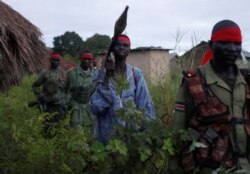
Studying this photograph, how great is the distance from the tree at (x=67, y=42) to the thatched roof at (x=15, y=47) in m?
40.5

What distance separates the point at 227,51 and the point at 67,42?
4765 cm

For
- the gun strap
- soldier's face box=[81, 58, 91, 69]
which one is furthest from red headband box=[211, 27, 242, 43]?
soldier's face box=[81, 58, 91, 69]

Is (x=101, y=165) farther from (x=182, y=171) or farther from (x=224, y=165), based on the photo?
(x=224, y=165)

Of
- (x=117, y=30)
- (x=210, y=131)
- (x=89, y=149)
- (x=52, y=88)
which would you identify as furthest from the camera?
(x=52, y=88)

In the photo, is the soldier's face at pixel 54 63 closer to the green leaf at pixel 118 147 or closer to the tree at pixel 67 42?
the green leaf at pixel 118 147

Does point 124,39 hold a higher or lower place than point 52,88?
higher

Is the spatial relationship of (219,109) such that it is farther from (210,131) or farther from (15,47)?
(15,47)

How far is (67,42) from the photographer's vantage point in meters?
50.7

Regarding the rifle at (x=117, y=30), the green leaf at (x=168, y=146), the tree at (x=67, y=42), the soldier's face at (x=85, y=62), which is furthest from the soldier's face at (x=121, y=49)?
the tree at (x=67, y=42)

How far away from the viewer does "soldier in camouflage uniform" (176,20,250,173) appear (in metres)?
3.43

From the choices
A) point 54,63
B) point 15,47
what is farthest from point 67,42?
point 15,47

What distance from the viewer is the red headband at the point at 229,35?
350 cm

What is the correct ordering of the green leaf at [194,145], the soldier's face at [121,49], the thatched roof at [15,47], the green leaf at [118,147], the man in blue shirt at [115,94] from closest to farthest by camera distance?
the green leaf at [118,147] < the green leaf at [194,145] < the man in blue shirt at [115,94] < the soldier's face at [121,49] < the thatched roof at [15,47]

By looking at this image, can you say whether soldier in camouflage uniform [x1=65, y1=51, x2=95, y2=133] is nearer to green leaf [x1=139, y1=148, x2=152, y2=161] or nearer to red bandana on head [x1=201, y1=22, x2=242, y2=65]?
red bandana on head [x1=201, y1=22, x2=242, y2=65]
